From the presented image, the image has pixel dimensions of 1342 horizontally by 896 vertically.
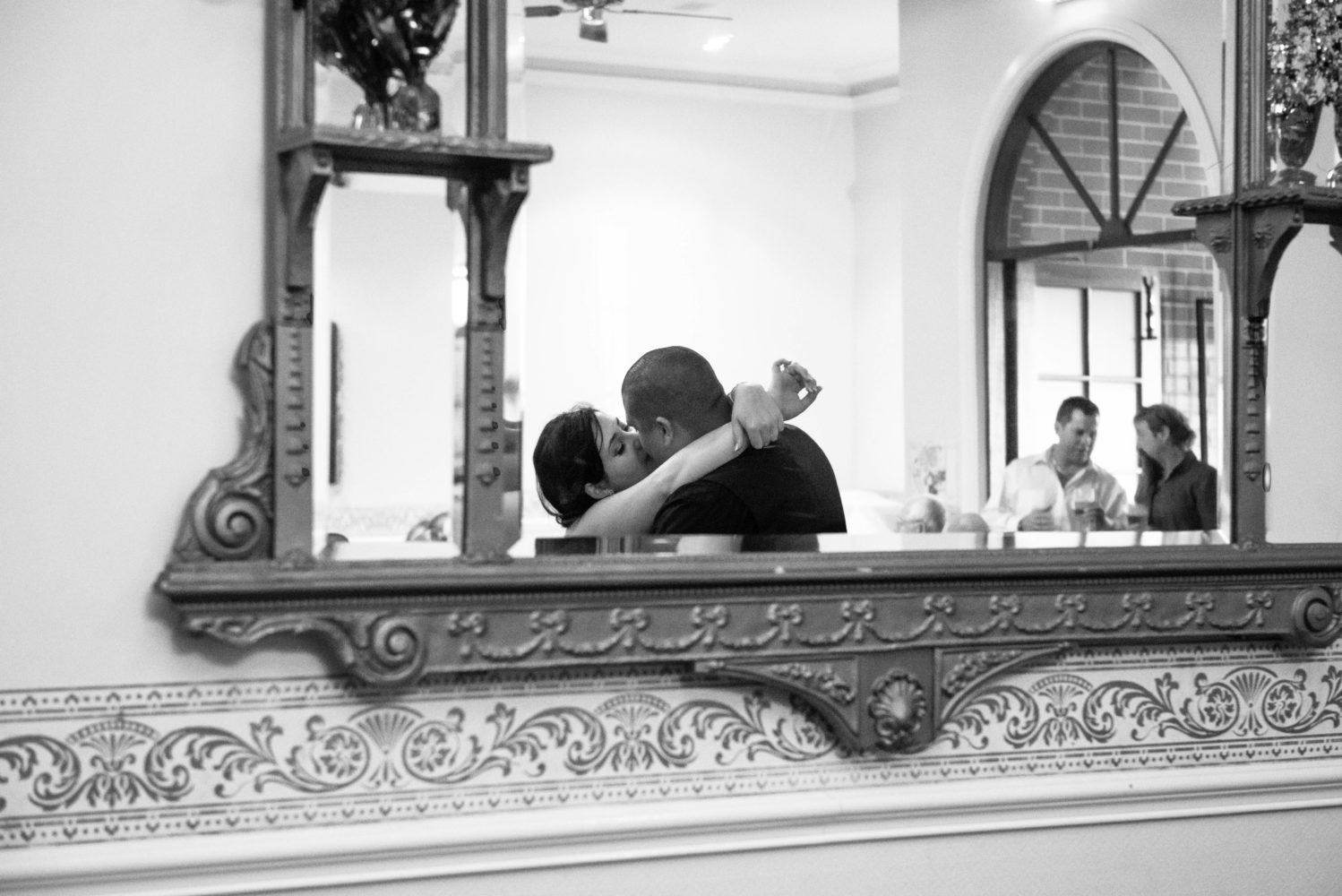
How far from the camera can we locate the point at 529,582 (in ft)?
5.32

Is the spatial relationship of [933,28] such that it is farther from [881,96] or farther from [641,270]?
[641,270]

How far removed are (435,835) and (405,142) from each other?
0.67 meters

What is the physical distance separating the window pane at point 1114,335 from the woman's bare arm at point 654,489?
1.63 ft

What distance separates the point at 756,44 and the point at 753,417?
0.44 m

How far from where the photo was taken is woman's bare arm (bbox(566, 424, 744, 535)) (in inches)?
70.2

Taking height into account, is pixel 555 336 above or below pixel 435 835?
above

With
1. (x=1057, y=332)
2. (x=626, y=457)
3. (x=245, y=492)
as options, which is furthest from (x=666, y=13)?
(x=245, y=492)

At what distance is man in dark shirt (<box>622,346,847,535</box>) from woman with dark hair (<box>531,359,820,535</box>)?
1cm

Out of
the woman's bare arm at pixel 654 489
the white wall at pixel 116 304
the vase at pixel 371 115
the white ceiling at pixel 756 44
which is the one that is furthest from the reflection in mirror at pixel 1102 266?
the white wall at pixel 116 304

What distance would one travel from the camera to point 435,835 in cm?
164

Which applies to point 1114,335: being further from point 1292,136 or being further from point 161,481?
point 161,481

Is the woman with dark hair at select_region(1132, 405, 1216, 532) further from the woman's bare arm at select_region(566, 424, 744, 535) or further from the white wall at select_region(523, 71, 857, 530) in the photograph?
the woman's bare arm at select_region(566, 424, 744, 535)

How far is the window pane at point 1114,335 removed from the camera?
6.68 ft

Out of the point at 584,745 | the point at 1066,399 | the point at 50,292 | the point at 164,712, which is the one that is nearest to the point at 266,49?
the point at 50,292
